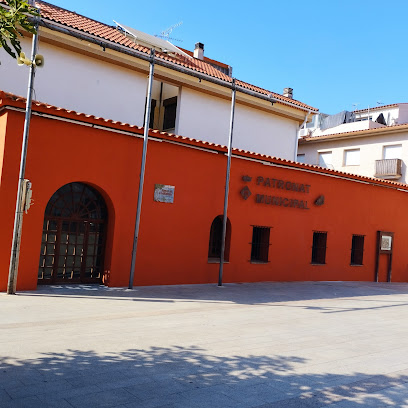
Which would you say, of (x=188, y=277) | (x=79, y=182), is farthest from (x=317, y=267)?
(x=79, y=182)

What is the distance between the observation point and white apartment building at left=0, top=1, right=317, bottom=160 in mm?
13281

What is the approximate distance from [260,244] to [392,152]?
14.5 m

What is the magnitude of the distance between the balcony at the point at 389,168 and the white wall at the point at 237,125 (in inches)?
300

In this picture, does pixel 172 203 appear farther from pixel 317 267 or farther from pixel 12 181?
pixel 317 267

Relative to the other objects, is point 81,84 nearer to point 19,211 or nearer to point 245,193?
point 245,193

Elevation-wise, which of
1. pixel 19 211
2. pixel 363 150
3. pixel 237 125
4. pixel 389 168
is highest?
pixel 363 150

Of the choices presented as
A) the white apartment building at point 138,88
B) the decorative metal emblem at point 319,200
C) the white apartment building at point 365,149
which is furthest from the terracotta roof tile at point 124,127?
the white apartment building at point 365,149

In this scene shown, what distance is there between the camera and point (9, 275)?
911cm

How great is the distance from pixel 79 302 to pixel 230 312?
306 cm

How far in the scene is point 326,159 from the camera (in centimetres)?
2795

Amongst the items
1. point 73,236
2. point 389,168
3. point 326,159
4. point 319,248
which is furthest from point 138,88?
point 326,159

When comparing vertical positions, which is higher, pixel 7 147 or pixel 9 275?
pixel 7 147

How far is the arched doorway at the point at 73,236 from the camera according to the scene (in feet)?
34.2

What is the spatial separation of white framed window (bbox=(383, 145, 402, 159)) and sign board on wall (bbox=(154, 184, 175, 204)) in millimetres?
17514
